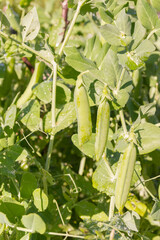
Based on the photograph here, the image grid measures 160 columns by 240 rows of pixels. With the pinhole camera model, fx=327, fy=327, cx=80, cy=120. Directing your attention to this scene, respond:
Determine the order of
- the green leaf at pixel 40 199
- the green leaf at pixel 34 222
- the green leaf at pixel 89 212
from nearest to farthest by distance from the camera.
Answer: the green leaf at pixel 34 222 → the green leaf at pixel 40 199 → the green leaf at pixel 89 212

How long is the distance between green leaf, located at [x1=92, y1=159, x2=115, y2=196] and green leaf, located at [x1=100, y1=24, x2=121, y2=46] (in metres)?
0.23

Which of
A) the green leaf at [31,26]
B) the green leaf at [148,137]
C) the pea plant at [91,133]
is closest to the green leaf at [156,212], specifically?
the pea plant at [91,133]

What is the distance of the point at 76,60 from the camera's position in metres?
0.62

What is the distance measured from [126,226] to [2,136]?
296 mm

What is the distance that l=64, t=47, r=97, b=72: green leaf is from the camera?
24.1 inches

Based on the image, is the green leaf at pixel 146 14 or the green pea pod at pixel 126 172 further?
the green leaf at pixel 146 14

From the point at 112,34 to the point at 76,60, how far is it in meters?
0.08

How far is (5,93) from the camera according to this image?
38.5 inches

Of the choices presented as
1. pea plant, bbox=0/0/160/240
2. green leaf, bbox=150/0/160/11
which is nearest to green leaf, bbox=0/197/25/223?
pea plant, bbox=0/0/160/240

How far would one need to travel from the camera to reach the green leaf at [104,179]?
2.10 feet

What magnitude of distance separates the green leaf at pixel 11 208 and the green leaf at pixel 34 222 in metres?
0.09

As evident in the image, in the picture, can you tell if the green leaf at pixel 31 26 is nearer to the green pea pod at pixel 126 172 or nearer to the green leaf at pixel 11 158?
the green leaf at pixel 11 158

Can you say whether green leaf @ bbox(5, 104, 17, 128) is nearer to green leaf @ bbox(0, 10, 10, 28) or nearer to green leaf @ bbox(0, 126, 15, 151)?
green leaf @ bbox(0, 126, 15, 151)

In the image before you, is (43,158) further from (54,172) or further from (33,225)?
(33,225)
